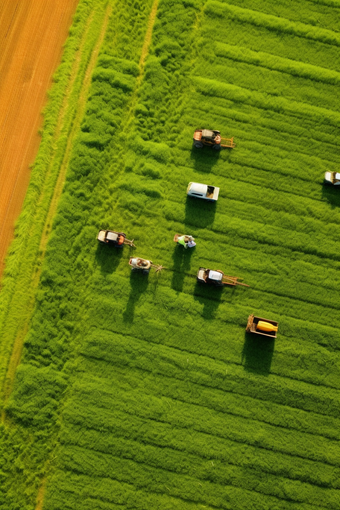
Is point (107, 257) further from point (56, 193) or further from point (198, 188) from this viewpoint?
point (198, 188)

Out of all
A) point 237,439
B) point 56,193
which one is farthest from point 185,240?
point 237,439

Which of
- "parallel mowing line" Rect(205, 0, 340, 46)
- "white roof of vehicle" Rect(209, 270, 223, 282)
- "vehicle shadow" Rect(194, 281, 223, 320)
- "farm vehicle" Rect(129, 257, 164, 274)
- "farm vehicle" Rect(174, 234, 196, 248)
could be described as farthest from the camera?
"parallel mowing line" Rect(205, 0, 340, 46)

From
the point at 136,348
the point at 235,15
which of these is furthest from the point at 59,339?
the point at 235,15

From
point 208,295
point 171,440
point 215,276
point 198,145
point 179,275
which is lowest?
point 171,440

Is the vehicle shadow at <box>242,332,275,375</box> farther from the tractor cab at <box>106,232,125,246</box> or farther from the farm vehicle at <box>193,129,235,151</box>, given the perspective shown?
the farm vehicle at <box>193,129,235,151</box>

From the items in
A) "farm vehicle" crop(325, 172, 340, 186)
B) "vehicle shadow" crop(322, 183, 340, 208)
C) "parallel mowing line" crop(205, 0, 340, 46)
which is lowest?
"vehicle shadow" crop(322, 183, 340, 208)

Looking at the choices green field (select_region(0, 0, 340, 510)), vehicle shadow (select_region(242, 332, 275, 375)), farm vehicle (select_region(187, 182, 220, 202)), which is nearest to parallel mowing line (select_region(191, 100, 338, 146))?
green field (select_region(0, 0, 340, 510))

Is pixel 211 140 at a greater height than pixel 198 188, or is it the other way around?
pixel 211 140
